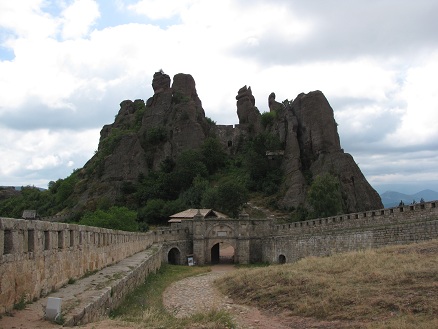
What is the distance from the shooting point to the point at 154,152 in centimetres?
7762

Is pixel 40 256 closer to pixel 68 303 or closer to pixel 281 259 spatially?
pixel 68 303

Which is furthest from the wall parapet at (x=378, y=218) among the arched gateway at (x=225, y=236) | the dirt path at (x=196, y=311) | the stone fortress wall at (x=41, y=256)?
the stone fortress wall at (x=41, y=256)

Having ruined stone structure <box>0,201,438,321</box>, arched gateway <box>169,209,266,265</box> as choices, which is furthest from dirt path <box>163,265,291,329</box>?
arched gateway <box>169,209,266,265</box>

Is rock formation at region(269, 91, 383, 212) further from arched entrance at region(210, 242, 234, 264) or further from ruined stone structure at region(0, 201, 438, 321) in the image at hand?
ruined stone structure at region(0, 201, 438, 321)

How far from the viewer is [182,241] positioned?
162 ft

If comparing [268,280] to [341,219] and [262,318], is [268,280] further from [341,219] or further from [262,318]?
[341,219]

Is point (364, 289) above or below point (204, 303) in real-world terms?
above

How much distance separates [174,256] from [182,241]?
6.77 feet

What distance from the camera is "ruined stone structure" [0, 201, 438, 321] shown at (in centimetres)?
920

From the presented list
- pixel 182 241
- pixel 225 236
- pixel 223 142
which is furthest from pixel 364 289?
pixel 223 142

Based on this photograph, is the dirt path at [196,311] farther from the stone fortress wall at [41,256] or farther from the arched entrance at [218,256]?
the arched entrance at [218,256]

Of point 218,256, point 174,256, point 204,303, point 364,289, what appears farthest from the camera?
point 218,256

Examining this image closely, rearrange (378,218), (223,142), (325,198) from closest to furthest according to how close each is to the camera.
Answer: (378,218) < (325,198) < (223,142)

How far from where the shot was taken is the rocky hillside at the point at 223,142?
195 feet
